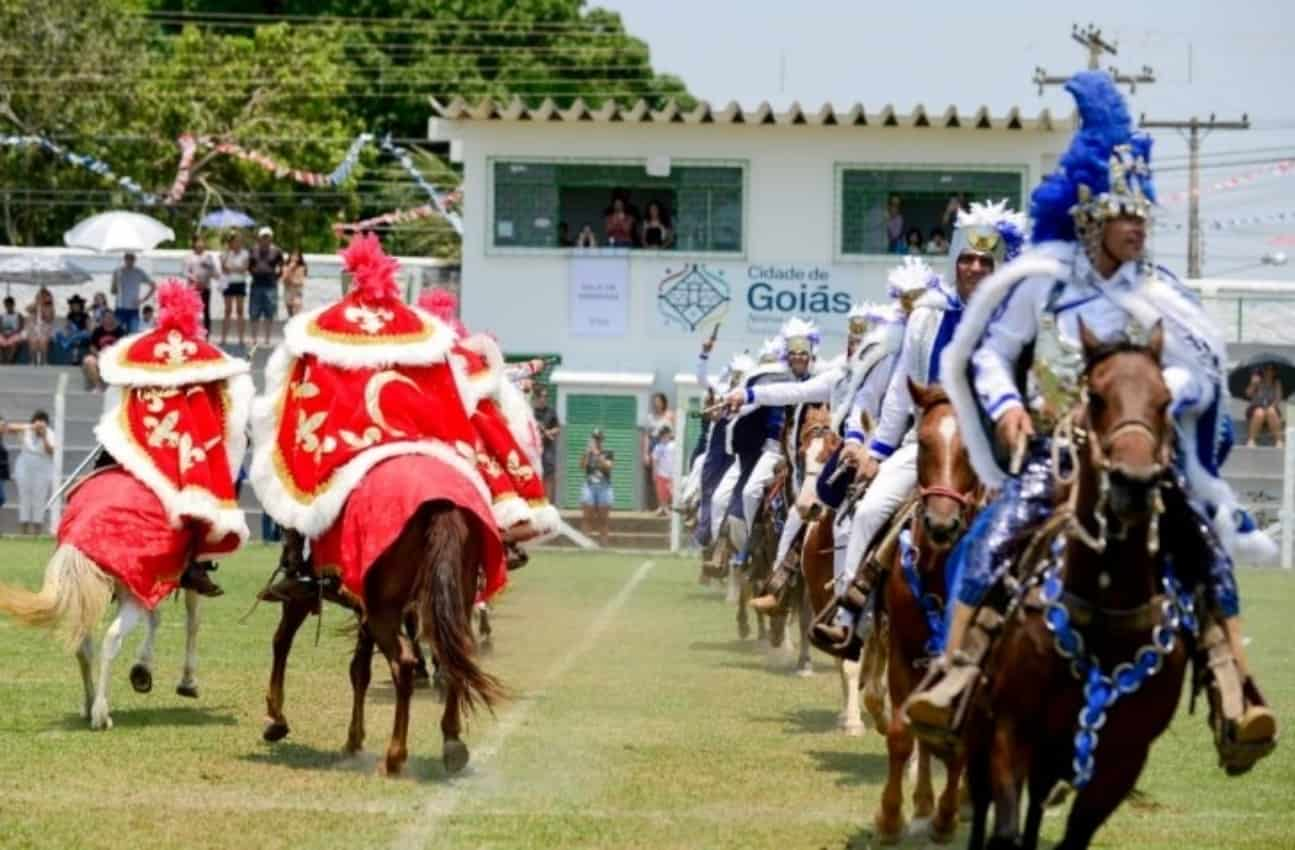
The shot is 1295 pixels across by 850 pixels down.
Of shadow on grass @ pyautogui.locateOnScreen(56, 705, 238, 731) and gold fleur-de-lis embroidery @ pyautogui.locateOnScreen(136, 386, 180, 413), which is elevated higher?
gold fleur-de-lis embroidery @ pyautogui.locateOnScreen(136, 386, 180, 413)

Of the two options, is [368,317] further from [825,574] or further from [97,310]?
[97,310]

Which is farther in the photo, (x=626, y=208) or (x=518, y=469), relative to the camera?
(x=626, y=208)

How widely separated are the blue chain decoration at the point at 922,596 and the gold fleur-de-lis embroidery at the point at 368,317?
10.7 ft

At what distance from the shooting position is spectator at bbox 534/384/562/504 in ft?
119

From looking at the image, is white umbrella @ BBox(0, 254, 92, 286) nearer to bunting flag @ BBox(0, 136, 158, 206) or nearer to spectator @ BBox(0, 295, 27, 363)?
spectator @ BBox(0, 295, 27, 363)

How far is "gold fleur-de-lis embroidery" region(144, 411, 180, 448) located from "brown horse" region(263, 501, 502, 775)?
8.91 ft

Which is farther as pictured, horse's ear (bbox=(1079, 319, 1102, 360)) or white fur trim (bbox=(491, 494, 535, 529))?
white fur trim (bbox=(491, 494, 535, 529))

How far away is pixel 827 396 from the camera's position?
16875 mm

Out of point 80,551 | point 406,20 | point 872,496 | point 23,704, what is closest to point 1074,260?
Answer: point 872,496

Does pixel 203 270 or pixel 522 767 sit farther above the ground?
pixel 203 270

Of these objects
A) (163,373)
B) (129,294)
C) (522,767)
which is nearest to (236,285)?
(129,294)

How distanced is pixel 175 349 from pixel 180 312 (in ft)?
0.71

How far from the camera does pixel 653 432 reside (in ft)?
128

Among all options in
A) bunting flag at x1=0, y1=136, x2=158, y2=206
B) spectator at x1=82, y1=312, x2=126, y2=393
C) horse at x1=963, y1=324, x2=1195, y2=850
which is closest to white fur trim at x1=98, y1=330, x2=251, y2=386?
horse at x1=963, y1=324, x2=1195, y2=850
